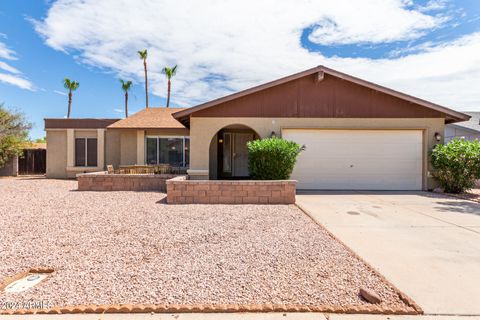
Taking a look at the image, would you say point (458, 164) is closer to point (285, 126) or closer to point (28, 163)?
point (285, 126)

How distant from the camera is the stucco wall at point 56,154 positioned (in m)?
15.0

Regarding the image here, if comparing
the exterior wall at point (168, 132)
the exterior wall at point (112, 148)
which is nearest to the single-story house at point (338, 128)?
the exterior wall at point (168, 132)

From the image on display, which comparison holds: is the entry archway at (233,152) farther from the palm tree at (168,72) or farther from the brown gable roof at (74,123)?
the palm tree at (168,72)

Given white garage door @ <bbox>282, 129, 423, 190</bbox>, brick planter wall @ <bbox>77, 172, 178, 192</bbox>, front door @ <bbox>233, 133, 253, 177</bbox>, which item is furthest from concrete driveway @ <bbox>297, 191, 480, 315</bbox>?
front door @ <bbox>233, 133, 253, 177</bbox>

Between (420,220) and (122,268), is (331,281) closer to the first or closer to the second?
(122,268)

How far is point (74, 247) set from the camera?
403cm

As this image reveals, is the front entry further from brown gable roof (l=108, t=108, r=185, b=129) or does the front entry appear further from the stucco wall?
the stucco wall

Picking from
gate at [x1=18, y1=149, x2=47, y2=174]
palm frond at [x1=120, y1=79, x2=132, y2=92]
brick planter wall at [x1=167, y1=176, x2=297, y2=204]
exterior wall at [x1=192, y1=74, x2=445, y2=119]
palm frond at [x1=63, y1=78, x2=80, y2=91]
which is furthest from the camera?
palm frond at [x1=120, y1=79, x2=132, y2=92]

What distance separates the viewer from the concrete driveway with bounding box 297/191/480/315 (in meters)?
2.85

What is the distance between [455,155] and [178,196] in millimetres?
10383

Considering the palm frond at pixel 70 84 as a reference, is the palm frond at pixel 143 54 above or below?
above

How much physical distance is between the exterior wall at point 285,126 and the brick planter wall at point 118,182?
163cm

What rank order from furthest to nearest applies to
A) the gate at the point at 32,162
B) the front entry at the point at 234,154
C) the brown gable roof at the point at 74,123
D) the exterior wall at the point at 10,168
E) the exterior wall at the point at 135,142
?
the gate at the point at 32,162
the exterior wall at the point at 10,168
the brown gable roof at the point at 74,123
the front entry at the point at 234,154
the exterior wall at the point at 135,142

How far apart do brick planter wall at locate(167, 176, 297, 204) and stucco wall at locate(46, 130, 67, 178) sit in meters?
11.7
